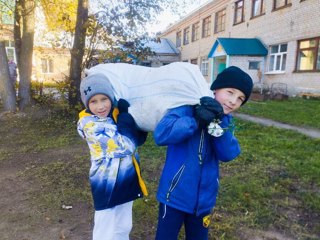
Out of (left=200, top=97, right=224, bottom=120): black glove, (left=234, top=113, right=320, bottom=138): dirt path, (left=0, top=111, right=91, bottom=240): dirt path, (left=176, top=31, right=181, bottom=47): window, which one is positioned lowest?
(left=0, top=111, right=91, bottom=240): dirt path

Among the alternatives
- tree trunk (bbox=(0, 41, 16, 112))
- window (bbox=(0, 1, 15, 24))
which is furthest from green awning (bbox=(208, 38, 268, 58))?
tree trunk (bbox=(0, 41, 16, 112))

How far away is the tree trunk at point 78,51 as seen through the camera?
7430 mm

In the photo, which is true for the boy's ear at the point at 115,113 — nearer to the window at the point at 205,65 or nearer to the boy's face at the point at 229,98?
the boy's face at the point at 229,98

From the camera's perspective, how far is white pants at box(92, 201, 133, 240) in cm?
193

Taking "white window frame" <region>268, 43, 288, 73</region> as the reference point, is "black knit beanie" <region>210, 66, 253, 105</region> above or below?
below

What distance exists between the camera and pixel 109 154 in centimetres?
183

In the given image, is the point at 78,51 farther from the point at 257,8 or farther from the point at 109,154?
the point at 257,8

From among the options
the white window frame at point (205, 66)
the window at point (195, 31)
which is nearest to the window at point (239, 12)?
the white window frame at point (205, 66)

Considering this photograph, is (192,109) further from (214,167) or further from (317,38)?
(317,38)

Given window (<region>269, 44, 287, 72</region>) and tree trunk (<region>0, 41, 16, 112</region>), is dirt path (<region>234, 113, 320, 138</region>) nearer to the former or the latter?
tree trunk (<region>0, 41, 16, 112</region>)

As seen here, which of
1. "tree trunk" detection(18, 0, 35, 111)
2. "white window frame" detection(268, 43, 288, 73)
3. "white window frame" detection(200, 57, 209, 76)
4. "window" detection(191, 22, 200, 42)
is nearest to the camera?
"tree trunk" detection(18, 0, 35, 111)

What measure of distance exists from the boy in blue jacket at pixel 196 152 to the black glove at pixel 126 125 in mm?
250

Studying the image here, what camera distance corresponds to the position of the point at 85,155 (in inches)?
195

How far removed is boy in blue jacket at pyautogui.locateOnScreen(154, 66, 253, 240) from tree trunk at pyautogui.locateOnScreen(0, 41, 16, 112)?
293 inches
